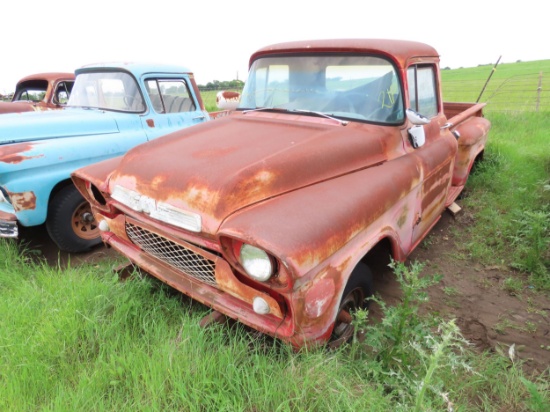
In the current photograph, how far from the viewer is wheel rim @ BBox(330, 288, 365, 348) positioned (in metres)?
2.07

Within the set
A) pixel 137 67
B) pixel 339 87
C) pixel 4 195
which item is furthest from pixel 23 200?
pixel 339 87

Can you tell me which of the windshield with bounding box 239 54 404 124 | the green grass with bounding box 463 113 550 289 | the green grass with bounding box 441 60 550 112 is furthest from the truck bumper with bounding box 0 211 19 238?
the green grass with bounding box 441 60 550 112

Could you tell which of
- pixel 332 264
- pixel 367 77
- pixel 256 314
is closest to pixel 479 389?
pixel 332 264

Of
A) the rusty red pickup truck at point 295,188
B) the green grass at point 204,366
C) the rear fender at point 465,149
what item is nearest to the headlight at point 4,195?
the rusty red pickup truck at point 295,188

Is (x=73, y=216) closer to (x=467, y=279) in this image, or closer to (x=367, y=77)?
(x=367, y=77)

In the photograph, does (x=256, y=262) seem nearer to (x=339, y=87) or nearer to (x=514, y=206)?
(x=339, y=87)

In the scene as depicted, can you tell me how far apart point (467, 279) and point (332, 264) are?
2.08 metres

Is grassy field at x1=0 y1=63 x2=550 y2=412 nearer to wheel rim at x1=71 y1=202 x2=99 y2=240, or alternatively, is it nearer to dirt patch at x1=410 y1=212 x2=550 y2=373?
dirt patch at x1=410 y1=212 x2=550 y2=373

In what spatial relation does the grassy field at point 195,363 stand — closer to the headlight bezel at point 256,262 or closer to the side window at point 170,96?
the headlight bezel at point 256,262

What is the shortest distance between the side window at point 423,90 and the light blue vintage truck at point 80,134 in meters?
2.86

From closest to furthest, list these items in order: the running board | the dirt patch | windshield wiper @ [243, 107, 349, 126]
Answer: the dirt patch, windshield wiper @ [243, 107, 349, 126], the running board

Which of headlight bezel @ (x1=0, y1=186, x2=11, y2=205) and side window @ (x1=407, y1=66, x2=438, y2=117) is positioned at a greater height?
side window @ (x1=407, y1=66, x2=438, y2=117)

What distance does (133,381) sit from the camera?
5.71 ft

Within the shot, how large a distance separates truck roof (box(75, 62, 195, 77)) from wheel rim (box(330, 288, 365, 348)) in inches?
138
